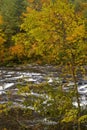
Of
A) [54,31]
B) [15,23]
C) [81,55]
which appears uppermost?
[54,31]

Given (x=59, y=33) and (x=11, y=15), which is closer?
(x=59, y=33)

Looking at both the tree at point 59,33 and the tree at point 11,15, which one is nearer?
the tree at point 59,33

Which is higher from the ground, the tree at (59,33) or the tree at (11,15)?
the tree at (59,33)

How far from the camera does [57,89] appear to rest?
14.6 m

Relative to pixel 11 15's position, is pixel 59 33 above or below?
above

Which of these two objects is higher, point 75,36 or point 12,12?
point 75,36

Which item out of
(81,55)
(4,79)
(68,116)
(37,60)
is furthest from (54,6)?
(37,60)

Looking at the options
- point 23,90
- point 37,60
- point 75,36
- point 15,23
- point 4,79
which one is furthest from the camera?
point 15,23

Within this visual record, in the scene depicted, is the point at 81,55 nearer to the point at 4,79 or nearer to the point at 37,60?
the point at 4,79

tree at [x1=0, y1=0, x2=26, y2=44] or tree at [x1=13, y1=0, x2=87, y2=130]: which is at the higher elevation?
tree at [x1=13, y1=0, x2=87, y2=130]

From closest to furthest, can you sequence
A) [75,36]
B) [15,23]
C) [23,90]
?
[75,36], [23,90], [15,23]

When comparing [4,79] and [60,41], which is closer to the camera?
[60,41]

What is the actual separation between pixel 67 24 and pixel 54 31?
1.70ft

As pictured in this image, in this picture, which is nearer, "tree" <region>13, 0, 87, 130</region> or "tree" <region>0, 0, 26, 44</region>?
"tree" <region>13, 0, 87, 130</region>
